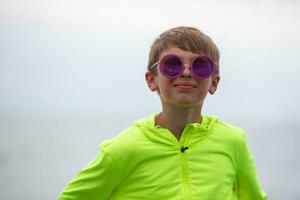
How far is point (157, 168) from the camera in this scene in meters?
1.68

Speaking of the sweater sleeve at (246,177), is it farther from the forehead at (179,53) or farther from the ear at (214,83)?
the forehead at (179,53)

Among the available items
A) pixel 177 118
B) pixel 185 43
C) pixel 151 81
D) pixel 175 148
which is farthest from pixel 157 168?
pixel 185 43

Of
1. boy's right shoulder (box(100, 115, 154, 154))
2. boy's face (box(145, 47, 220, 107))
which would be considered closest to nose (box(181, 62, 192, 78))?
boy's face (box(145, 47, 220, 107))

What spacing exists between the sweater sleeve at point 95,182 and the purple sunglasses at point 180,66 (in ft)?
1.26

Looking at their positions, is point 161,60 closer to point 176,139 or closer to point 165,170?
point 176,139

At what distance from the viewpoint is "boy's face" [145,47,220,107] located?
170 cm

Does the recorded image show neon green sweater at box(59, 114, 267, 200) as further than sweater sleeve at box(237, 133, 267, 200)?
No

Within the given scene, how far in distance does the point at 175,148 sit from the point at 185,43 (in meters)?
0.40

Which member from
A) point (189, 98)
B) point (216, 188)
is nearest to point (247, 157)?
point (216, 188)

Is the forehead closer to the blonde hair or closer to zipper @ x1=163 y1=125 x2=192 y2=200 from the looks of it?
the blonde hair

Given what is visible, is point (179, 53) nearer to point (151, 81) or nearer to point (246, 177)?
point (151, 81)

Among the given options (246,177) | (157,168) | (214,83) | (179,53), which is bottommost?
(246,177)

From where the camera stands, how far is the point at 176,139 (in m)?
1.75

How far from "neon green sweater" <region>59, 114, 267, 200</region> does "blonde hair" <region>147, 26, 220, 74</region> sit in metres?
0.28
